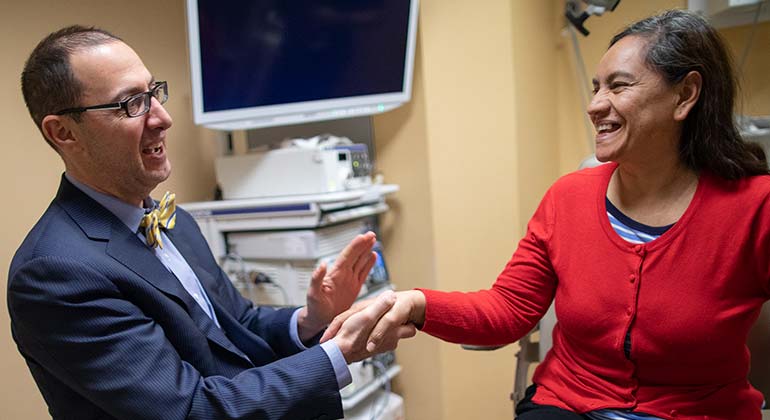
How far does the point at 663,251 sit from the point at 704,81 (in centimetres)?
37

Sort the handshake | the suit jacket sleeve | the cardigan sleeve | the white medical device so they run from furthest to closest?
the white medical device < the cardigan sleeve < the handshake < the suit jacket sleeve

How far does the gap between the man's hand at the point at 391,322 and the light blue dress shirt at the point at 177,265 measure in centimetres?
8

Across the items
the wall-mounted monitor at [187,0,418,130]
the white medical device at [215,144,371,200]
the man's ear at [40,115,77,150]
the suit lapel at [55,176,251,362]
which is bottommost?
the suit lapel at [55,176,251,362]

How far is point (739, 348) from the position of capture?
1042mm

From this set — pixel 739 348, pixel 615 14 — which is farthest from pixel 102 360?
pixel 615 14

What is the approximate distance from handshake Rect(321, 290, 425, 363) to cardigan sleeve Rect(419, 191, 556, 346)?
4 centimetres

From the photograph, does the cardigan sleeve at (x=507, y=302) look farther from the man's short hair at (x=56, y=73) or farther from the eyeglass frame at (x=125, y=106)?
the man's short hair at (x=56, y=73)

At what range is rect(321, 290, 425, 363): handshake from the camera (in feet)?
3.57

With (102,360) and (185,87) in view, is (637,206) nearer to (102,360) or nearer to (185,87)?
(102,360)

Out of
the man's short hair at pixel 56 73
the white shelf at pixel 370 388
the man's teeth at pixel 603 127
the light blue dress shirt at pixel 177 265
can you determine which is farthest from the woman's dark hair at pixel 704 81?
the white shelf at pixel 370 388

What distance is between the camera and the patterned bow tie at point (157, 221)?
111 cm

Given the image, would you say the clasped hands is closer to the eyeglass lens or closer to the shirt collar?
the shirt collar

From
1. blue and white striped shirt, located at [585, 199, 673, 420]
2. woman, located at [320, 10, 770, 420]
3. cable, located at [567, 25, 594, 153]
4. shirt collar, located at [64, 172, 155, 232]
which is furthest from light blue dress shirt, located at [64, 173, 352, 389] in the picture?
cable, located at [567, 25, 594, 153]

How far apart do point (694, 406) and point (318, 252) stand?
4.11 ft
